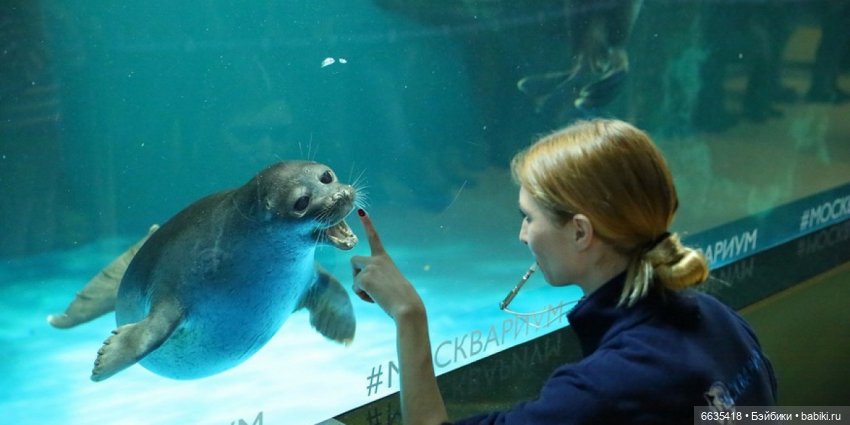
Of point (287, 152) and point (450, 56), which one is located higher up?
point (450, 56)

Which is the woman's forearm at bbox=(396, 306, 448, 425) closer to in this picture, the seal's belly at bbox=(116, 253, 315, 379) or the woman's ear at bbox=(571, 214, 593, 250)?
the woman's ear at bbox=(571, 214, 593, 250)

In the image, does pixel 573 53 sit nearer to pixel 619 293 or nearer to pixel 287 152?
pixel 287 152

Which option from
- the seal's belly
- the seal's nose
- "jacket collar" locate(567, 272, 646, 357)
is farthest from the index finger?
"jacket collar" locate(567, 272, 646, 357)

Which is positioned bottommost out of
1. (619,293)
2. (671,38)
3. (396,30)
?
(619,293)

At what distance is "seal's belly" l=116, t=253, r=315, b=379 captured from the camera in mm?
1863

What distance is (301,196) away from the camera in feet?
6.21

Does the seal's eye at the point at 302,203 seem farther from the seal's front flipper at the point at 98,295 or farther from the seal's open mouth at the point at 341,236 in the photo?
the seal's front flipper at the point at 98,295

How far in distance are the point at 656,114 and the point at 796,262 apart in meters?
1.16

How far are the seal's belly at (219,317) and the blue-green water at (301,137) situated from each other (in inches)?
2.0

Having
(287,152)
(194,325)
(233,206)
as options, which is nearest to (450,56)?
(287,152)

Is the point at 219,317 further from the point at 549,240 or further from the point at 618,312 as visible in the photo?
the point at 618,312

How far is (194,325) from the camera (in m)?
1.90

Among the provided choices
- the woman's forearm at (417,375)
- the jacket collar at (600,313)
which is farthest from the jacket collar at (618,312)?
the woman's forearm at (417,375)

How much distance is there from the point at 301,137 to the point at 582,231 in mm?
866
